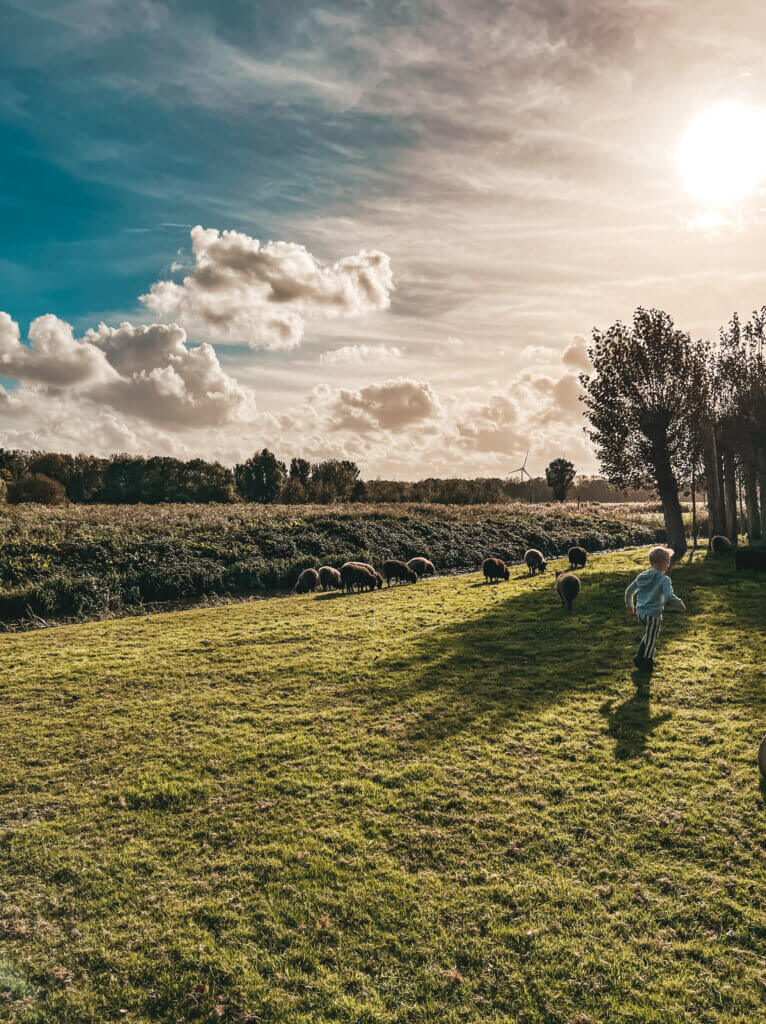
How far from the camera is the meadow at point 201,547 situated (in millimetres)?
24547

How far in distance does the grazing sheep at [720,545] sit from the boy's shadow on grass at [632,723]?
2173 cm

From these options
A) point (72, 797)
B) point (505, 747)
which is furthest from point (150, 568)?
point (505, 747)

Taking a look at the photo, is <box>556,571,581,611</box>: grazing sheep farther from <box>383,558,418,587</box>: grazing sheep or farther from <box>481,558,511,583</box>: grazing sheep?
<box>383,558,418,587</box>: grazing sheep

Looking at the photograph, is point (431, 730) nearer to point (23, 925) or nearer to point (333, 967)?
point (333, 967)

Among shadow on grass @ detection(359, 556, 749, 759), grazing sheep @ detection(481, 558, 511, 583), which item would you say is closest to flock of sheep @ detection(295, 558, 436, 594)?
grazing sheep @ detection(481, 558, 511, 583)

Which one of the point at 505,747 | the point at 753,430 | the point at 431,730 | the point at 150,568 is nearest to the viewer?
the point at 505,747

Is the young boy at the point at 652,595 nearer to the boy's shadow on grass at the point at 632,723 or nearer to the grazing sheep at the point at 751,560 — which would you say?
the boy's shadow on grass at the point at 632,723

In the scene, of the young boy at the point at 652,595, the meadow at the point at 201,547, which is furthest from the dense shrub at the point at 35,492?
the young boy at the point at 652,595

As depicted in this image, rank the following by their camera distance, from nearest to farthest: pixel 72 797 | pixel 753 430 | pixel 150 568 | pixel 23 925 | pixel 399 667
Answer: pixel 23 925 < pixel 72 797 < pixel 399 667 < pixel 150 568 < pixel 753 430

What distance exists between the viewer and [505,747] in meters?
8.95

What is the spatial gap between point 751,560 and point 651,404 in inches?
454

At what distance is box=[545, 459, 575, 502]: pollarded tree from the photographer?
9506cm

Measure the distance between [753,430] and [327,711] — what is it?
3488 centimetres

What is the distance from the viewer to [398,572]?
28.9 m
